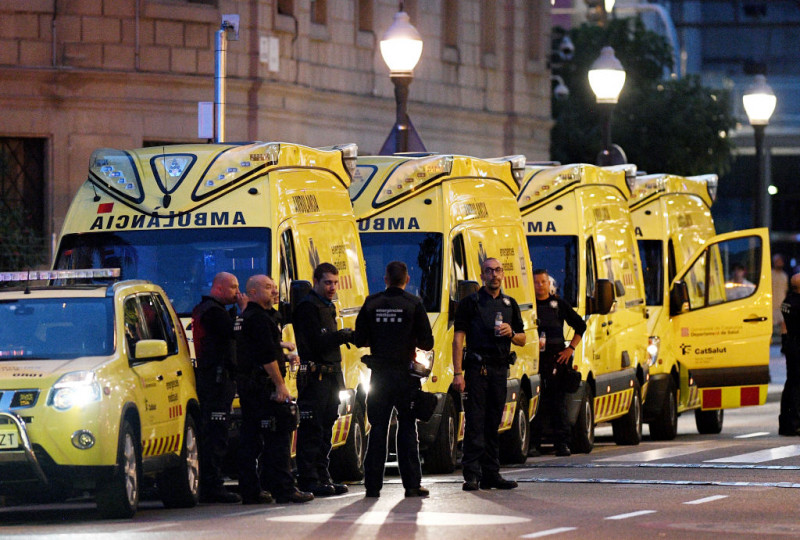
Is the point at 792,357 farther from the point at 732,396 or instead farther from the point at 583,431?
the point at 583,431

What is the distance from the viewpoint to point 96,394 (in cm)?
1319

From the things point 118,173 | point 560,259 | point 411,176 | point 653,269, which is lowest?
point 560,259

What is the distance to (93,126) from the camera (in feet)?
95.0

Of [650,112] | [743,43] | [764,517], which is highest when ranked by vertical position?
A: [743,43]

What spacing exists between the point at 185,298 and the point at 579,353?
5.80 m

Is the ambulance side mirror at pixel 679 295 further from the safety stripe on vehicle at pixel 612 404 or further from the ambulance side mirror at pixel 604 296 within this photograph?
the ambulance side mirror at pixel 604 296

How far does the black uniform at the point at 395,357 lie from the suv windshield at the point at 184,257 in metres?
1.26

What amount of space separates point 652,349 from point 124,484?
1070 centimetres

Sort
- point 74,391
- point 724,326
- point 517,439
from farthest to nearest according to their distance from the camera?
point 724,326 < point 517,439 < point 74,391

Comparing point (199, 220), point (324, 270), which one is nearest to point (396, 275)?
point (324, 270)

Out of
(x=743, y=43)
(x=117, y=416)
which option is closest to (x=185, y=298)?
(x=117, y=416)

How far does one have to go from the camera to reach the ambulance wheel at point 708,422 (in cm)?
2453

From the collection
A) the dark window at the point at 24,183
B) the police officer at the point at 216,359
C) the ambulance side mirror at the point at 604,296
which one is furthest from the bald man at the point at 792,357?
the dark window at the point at 24,183

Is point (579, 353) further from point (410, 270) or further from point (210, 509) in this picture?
point (210, 509)
